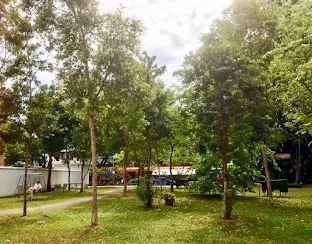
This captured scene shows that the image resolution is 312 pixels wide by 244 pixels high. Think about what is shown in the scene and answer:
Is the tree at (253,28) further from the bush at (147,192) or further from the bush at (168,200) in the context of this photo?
the bush at (147,192)

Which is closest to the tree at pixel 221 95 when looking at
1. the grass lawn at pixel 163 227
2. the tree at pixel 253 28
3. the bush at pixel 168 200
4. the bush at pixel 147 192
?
the grass lawn at pixel 163 227

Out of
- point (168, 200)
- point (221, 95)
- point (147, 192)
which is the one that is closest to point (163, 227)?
point (221, 95)

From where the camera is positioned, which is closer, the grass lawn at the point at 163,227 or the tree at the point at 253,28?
the grass lawn at the point at 163,227

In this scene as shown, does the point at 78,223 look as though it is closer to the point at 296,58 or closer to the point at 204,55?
the point at 204,55

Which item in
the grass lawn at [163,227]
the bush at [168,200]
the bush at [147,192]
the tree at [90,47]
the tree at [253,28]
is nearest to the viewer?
the grass lawn at [163,227]

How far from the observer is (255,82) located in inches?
643

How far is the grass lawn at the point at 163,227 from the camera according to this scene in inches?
512

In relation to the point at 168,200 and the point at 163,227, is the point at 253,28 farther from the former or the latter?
the point at 163,227

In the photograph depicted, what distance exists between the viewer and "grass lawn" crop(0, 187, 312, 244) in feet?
42.7

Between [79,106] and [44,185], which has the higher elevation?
[79,106]

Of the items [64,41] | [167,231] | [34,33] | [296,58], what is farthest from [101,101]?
[296,58]

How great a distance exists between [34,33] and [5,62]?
244cm

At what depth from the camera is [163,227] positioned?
49.4 ft

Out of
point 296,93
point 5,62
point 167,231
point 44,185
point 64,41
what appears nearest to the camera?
point 167,231
